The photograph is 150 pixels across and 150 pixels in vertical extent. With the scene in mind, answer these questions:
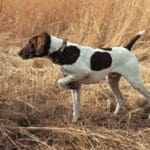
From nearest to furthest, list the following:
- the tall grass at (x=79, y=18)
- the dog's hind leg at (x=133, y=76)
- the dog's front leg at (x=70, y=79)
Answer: the dog's front leg at (x=70, y=79)
the dog's hind leg at (x=133, y=76)
the tall grass at (x=79, y=18)

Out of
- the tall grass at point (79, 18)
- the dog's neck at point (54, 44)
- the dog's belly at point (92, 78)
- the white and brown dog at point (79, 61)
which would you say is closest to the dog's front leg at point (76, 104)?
the white and brown dog at point (79, 61)

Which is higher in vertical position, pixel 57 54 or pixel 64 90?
pixel 57 54

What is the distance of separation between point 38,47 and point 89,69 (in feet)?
1.54

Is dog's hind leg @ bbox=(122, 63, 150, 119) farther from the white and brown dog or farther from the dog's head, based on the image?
the dog's head

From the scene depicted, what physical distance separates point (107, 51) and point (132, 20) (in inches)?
110

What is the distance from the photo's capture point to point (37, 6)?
7.71 meters

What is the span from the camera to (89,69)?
449 cm

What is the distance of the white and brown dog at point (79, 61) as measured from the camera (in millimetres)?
4352

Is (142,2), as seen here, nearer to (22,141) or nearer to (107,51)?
(107,51)

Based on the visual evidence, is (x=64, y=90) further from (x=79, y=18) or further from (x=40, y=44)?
(x=79, y=18)

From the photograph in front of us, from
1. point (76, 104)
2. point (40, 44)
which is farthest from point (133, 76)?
point (40, 44)

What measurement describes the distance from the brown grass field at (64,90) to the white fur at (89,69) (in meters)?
0.30

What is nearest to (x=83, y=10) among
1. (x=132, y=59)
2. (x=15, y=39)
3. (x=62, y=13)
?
(x=62, y=13)

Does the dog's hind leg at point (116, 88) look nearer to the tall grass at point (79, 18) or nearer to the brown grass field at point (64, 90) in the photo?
the brown grass field at point (64, 90)
